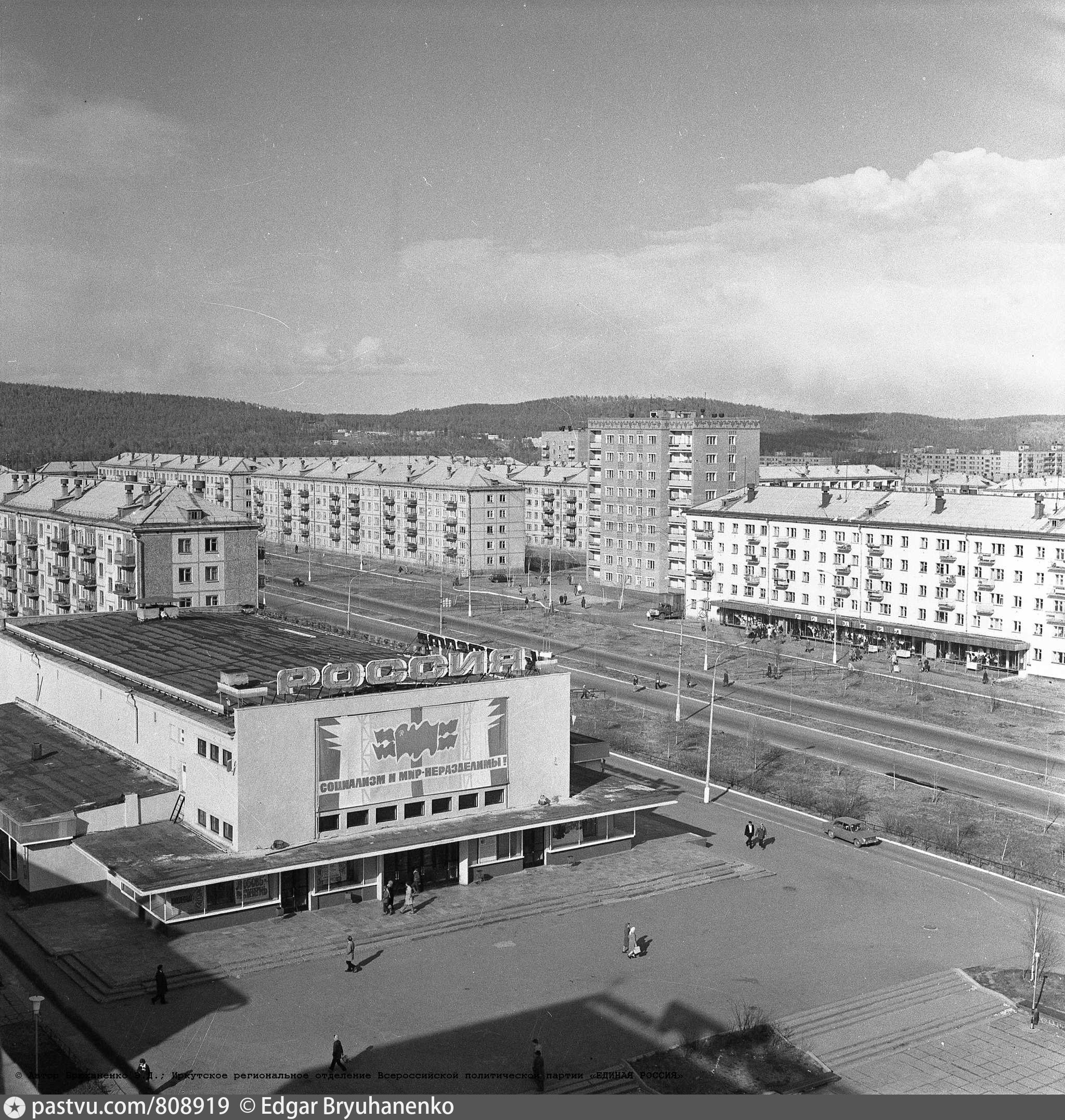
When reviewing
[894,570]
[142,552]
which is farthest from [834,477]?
[142,552]

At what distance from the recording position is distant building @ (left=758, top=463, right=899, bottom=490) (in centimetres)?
12575

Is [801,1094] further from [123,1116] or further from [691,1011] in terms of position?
[123,1116]

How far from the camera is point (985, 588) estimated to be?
83.5m

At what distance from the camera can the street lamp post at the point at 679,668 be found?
67088 millimetres

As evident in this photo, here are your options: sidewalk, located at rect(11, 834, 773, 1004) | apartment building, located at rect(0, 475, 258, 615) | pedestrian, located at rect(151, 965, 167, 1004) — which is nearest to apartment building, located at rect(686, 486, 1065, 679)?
apartment building, located at rect(0, 475, 258, 615)

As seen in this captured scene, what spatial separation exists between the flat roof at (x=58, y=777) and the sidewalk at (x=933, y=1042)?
22.3 metres

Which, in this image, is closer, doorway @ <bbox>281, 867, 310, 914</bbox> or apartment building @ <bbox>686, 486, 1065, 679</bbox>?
doorway @ <bbox>281, 867, 310, 914</bbox>

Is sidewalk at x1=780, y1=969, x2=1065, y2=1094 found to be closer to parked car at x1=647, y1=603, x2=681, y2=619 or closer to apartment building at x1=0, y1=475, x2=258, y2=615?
apartment building at x1=0, y1=475, x2=258, y2=615

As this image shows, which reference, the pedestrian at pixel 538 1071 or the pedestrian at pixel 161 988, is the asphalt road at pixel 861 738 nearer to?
the pedestrian at pixel 538 1071

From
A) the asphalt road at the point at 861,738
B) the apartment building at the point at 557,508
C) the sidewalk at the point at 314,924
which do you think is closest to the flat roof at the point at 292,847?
the sidewalk at the point at 314,924

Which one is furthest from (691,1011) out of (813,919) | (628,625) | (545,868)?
(628,625)

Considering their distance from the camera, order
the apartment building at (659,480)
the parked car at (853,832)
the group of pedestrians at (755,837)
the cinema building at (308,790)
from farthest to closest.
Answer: the apartment building at (659,480) < the parked car at (853,832) < the group of pedestrians at (755,837) < the cinema building at (308,790)

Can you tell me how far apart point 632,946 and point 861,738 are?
104ft

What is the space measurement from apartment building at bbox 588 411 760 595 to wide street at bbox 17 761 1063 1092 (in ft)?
240
